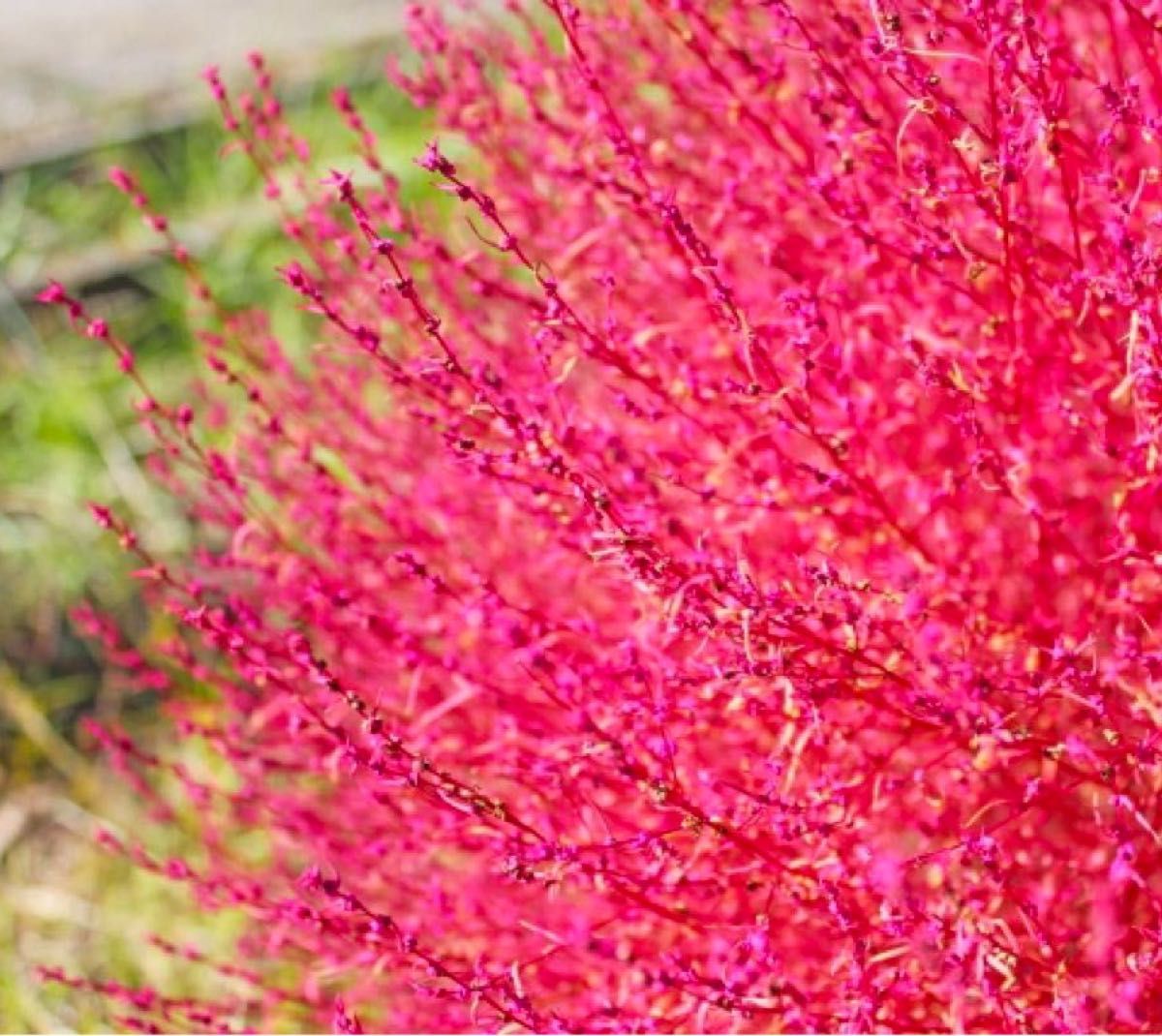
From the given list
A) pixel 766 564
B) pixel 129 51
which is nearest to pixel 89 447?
pixel 129 51

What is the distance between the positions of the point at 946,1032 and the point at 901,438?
2.67ft

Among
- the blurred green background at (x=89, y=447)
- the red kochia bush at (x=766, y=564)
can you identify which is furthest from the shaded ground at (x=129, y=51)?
the red kochia bush at (x=766, y=564)

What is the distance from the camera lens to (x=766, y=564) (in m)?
2.07

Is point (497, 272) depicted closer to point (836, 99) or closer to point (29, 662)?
point (836, 99)

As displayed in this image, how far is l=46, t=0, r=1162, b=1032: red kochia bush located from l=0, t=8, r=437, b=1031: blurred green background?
3.78 ft

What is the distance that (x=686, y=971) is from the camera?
158cm

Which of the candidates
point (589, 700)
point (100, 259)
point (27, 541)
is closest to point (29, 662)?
point (27, 541)

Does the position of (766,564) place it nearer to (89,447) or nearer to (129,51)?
(89,447)

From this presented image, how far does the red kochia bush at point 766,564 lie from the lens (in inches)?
62.1

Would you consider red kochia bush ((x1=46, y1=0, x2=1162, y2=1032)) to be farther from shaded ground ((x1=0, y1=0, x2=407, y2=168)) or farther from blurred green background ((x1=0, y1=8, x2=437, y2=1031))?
shaded ground ((x1=0, y1=0, x2=407, y2=168))

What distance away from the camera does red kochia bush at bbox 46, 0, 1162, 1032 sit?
158 centimetres

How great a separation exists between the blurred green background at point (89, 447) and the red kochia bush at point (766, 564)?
3.78ft

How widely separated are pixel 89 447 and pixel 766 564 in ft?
9.33

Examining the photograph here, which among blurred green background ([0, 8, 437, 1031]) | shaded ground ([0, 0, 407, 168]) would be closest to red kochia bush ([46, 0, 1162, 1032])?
blurred green background ([0, 8, 437, 1031])
